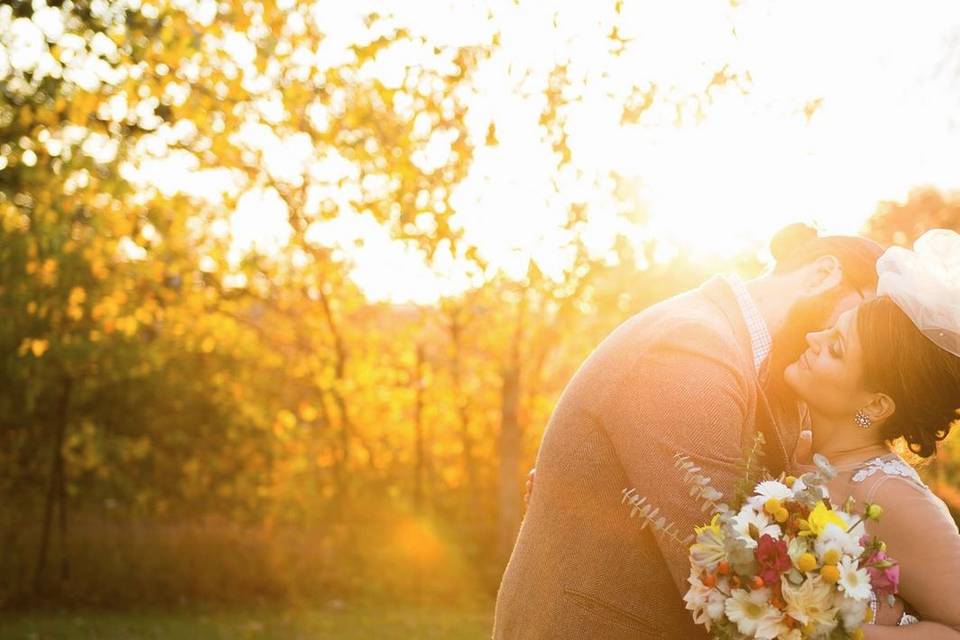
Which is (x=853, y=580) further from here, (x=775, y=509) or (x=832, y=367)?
(x=832, y=367)

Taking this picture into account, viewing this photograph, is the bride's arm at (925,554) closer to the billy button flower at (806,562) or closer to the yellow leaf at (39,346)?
the billy button flower at (806,562)

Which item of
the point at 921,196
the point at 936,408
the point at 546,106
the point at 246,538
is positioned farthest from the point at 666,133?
the point at 921,196

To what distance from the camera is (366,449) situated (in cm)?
1566

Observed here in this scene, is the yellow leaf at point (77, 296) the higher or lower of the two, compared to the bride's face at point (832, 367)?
higher

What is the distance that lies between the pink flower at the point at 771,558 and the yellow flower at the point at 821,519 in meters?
0.09

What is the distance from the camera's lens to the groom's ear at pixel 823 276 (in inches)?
119

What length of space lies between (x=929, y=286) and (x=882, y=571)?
0.77m

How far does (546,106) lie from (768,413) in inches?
225

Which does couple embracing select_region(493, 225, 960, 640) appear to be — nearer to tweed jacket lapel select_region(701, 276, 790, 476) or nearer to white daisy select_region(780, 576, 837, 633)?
tweed jacket lapel select_region(701, 276, 790, 476)

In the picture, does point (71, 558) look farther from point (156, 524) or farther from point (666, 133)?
point (666, 133)

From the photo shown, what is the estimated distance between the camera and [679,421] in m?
2.54

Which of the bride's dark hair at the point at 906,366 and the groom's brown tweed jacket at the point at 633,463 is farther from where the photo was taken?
the bride's dark hair at the point at 906,366

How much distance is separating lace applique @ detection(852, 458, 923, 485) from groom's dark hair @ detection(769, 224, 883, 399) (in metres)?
0.29

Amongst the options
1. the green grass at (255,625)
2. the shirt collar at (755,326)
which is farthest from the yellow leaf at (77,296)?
the shirt collar at (755,326)
